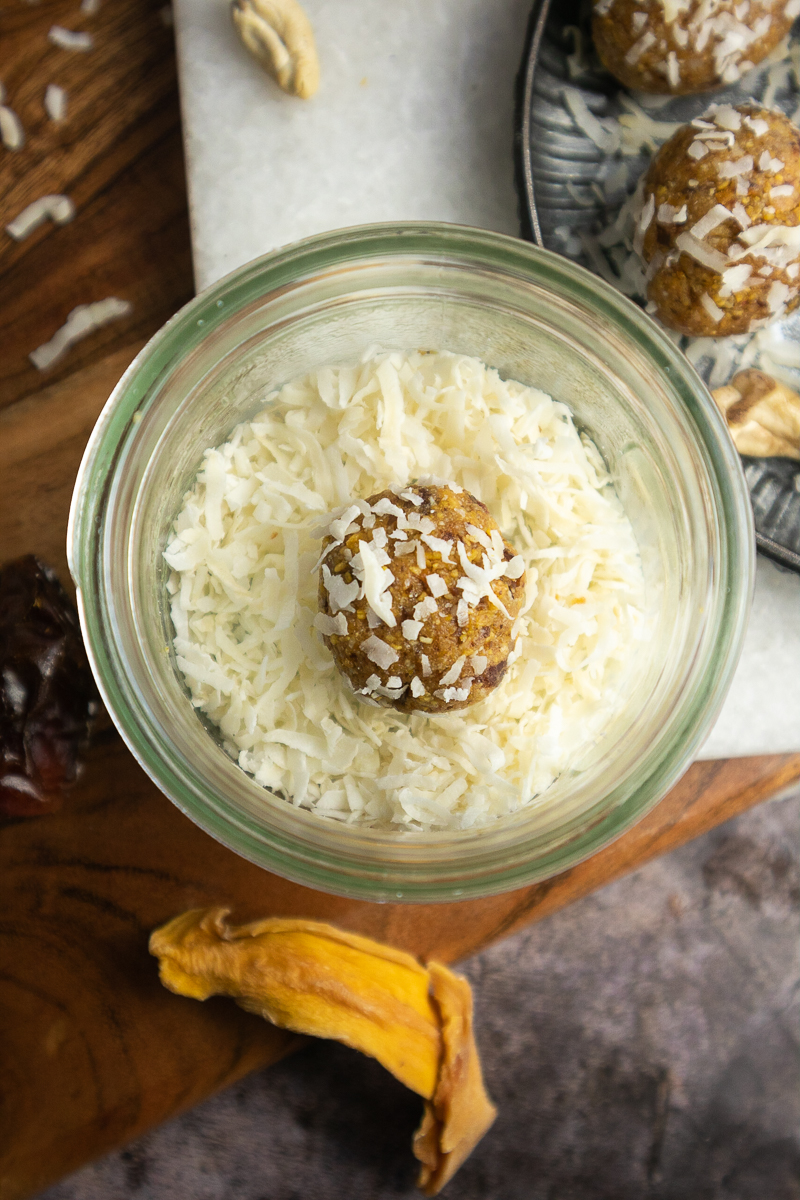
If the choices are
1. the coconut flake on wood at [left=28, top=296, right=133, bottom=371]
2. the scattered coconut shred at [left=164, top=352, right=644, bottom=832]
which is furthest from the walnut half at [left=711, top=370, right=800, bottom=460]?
the coconut flake on wood at [left=28, top=296, right=133, bottom=371]

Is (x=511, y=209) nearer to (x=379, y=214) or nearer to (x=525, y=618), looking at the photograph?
(x=379, y=214)

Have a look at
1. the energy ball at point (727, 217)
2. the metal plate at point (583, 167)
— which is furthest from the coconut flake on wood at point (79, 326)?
the energy ball at point (727, 217)

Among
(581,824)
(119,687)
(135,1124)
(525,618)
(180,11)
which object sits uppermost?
(180,11)

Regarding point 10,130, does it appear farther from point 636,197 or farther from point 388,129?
point 636,197

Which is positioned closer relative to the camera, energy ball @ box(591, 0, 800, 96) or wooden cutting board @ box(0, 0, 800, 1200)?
energy ball @ box(591, 0, 800, 96)

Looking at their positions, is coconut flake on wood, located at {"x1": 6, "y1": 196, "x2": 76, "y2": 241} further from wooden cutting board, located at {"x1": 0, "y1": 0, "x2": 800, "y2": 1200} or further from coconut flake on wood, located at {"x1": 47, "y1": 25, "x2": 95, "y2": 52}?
coconut flake on wood, located at {"x1": 47, "y1": 25, "x2": 95, "y2": 52}

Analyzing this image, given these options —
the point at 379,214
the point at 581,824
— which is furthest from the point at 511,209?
the point at 581,824
